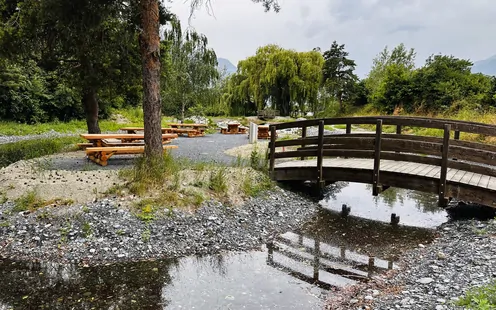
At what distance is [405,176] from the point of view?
24.1 feet

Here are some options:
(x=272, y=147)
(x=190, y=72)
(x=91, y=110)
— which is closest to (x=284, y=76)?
(x=190, y=72)

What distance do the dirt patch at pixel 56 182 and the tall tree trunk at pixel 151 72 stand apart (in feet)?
3.92

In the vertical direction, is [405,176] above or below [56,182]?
above

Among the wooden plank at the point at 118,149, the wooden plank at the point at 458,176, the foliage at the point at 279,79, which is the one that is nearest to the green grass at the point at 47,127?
the foliage at the point at 279,79

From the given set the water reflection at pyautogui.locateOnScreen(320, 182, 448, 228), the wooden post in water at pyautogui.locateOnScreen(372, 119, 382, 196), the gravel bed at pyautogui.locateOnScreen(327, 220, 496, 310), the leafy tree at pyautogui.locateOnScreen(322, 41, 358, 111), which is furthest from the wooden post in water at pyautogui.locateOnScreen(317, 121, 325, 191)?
the leafy tree at pyautogui.locateOnScreen(322, 41, 358, 111)

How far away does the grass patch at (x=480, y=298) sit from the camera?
320 cm

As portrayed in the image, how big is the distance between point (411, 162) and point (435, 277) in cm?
368

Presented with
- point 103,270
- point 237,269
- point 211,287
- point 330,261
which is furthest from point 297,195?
point 103,270

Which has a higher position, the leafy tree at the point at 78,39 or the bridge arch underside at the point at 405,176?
the leafy tree at the point at 78,39

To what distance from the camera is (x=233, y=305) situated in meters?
4.42

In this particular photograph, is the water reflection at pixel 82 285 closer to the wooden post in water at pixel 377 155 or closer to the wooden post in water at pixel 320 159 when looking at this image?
the wooden post in water at pixel 320 159

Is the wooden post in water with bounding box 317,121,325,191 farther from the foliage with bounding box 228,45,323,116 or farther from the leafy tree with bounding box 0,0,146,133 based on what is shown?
the foliage with bounding box 228,45,323,116

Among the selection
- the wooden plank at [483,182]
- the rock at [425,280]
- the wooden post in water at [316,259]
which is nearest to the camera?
the rock at [425,280]

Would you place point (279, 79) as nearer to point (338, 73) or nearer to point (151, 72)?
point (338, 73)
